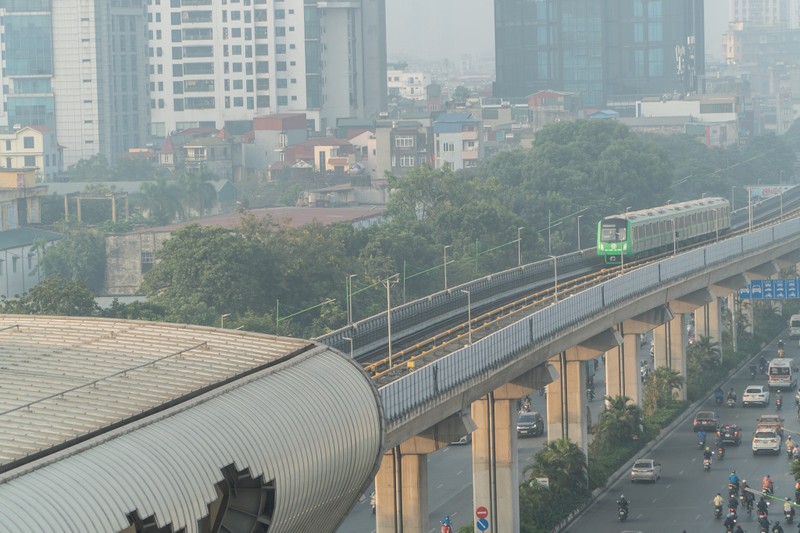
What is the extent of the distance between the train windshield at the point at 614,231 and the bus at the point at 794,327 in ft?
110

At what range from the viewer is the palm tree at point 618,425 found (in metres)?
92.4

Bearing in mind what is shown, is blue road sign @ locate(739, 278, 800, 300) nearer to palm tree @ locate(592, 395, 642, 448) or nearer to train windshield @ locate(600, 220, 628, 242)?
train windshield @ locate(600, 220, 628, 242)

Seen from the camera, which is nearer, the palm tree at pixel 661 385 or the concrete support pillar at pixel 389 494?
the concrete support pillar at pixel 389 494

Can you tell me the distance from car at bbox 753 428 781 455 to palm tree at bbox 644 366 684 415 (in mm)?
13591

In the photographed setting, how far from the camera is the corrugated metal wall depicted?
3622 cm

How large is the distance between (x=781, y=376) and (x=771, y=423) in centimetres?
1953

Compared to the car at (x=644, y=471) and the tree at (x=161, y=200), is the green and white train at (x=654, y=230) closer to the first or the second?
the car at (x=644, y=471)

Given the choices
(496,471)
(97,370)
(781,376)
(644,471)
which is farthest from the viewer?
(781,376)

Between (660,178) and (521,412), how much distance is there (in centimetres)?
9160

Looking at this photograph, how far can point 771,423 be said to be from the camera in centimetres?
9419

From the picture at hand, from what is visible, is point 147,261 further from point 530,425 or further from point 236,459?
point 236,459

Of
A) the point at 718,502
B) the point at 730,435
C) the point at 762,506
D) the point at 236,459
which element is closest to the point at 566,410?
the point at 718,502

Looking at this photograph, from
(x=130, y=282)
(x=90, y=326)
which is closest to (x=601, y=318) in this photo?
(x=90, y=326)

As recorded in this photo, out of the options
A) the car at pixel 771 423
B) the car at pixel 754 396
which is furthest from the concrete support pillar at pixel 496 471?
the car at pixel 754 396
